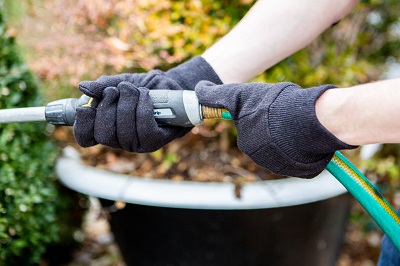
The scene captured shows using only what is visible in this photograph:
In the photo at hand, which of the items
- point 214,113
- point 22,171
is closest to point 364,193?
point 214,113

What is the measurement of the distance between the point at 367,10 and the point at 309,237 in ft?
3.88

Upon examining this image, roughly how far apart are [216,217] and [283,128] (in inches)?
33.6

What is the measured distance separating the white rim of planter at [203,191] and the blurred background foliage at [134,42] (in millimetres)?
236

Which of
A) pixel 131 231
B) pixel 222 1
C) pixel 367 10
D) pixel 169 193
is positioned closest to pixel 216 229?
pixel 169 193

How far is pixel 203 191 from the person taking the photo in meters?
1.77

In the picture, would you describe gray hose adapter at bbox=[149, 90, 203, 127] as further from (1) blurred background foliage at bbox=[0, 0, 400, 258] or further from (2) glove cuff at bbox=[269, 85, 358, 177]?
(1) blurred background foliage at bbox=[0, 0, 400, 258]

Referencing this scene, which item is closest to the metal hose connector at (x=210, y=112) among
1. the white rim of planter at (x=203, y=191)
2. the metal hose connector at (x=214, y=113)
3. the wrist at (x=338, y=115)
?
the metal hose connector at (x=214, y=113)

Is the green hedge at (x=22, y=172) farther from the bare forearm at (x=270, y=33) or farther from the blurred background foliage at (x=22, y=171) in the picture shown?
the bare forearm at (x=270, y=33)

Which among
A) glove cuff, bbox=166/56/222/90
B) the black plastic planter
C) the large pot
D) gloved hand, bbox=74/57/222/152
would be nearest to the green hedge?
the large pot

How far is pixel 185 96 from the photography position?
3.85ft

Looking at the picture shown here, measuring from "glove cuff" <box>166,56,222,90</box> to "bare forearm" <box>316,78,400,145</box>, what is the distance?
49 cm

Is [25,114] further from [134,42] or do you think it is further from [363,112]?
[134,42]

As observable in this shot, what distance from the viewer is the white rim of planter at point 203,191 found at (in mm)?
1749

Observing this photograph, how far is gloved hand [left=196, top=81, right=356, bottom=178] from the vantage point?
97 centimetres
